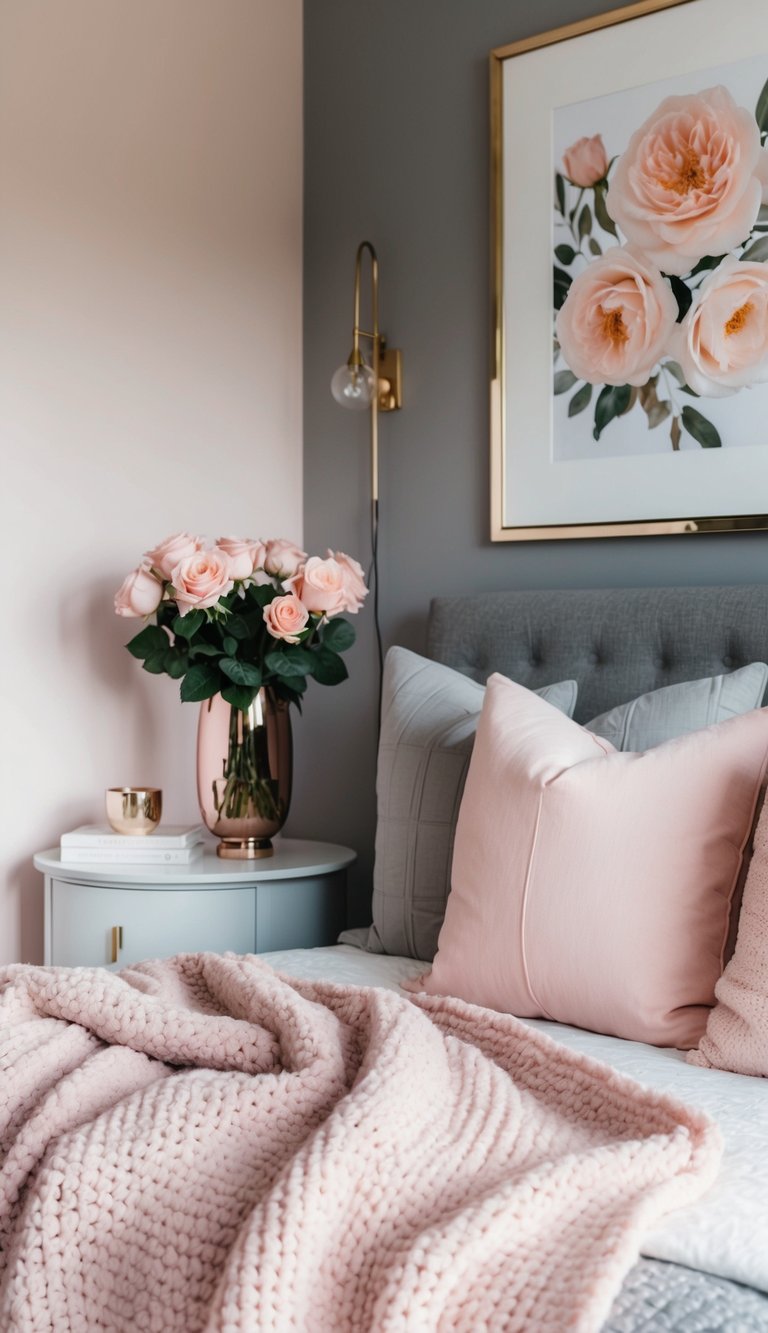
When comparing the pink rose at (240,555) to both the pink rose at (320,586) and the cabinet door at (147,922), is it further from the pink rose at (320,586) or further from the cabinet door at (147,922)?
the cabinet door at (147,922)

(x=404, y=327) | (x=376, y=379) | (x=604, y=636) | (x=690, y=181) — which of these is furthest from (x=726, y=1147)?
(x=404, y=327)

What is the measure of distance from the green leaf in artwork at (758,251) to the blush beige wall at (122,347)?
1.17 metres

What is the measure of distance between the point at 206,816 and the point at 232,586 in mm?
469

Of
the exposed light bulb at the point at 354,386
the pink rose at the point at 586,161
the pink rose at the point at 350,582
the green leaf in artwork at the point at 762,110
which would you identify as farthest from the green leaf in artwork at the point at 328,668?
the green leaf in artwork at the point at 762,110

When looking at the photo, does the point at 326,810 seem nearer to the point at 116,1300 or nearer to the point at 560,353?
the point at 560,353

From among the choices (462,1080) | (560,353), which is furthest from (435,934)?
(560,353)

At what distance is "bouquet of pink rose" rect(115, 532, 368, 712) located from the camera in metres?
2.29

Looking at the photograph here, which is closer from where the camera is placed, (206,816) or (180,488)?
(206,816)

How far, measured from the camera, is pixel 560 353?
8.17 ft

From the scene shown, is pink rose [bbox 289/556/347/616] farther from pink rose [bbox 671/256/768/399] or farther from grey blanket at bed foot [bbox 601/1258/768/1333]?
grey blanket at bed foot [bbox 601/1258/768/1333]

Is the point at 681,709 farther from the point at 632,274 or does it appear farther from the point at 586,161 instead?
the point at 586,161

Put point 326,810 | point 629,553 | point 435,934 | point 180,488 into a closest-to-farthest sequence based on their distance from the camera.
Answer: point 435,934
point 629,553
point 180,488
point 326,810

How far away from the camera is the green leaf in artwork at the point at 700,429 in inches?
90.0

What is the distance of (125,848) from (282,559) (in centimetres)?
64
